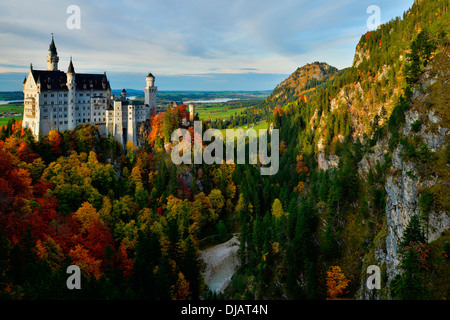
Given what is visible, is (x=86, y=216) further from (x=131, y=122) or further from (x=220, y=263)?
(x=131, y=122)

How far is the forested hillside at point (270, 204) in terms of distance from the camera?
3001 cm

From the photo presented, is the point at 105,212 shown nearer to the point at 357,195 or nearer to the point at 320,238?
the point at 320,238

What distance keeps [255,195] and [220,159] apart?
18352 mm

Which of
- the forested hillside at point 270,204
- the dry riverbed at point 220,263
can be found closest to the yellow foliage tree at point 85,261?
the forested hillside at point 270,204

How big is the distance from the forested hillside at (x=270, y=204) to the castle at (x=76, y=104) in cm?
433

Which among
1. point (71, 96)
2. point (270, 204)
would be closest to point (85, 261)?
point (71, 96)

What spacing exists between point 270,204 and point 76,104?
59.6 metres

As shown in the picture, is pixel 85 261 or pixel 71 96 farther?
pixel 71 96

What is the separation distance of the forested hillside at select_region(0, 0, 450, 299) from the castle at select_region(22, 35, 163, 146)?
433cm

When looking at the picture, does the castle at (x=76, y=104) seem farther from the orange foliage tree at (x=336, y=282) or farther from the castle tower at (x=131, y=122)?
the orange foliage tree at (x=336, y=282)

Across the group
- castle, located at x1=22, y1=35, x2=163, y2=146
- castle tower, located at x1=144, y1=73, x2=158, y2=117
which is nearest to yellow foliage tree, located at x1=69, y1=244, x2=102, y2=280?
castle, located at x1=22, y1=35, x2=163, y2=146

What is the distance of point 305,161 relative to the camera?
96.6 metres

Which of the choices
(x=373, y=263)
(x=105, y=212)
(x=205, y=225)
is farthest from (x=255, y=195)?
(x=373, y=263)

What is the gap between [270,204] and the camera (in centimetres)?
8125
